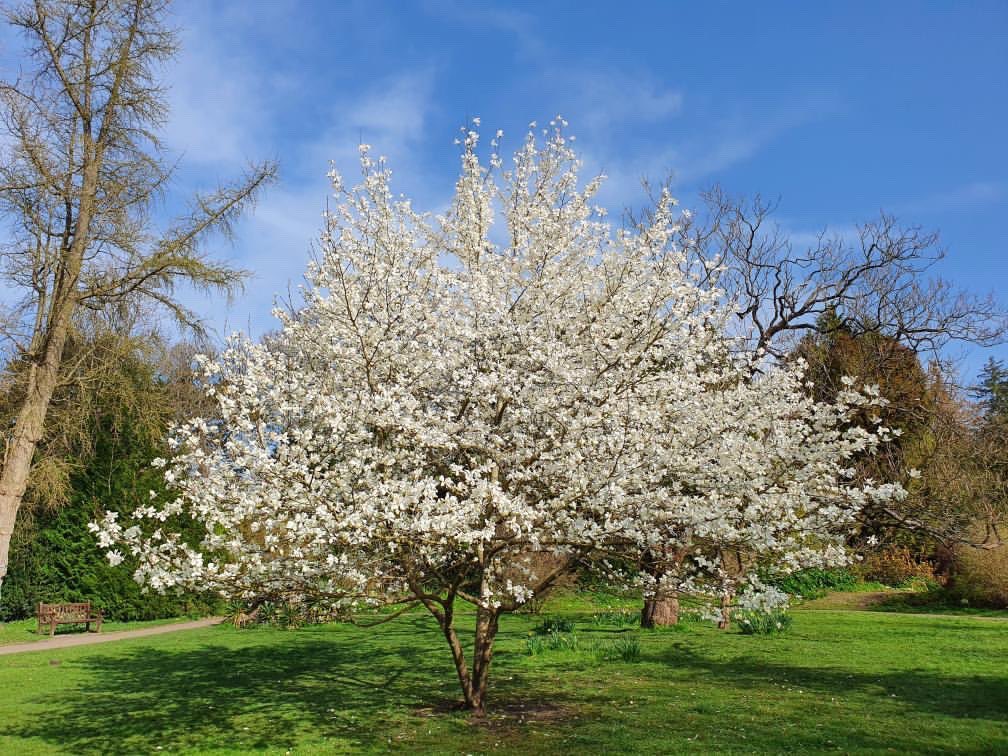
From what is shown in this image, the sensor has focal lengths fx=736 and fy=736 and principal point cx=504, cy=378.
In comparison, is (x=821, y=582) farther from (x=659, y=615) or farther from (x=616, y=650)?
(x=616, y=650)

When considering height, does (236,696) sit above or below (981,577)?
below

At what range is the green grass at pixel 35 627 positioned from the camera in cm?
1639

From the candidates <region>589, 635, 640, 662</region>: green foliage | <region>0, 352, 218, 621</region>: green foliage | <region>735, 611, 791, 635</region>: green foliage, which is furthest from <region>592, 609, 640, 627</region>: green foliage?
<region>0, 352, 218, 621</region>: green foliage

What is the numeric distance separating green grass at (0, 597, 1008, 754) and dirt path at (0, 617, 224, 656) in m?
1.23

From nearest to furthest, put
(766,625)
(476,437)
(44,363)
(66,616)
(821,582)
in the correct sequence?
1. (476,437)
2. (766,625)
3. (44,363)
4. (66,616)
5. (821,582)

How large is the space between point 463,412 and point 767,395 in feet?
13.9

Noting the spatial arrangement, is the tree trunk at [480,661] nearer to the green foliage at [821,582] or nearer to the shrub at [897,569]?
the green foliage at [821,582]

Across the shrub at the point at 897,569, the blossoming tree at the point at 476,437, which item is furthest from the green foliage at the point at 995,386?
the blossoming tree at the point at 476,437

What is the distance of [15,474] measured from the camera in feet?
45.7

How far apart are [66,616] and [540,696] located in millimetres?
13339

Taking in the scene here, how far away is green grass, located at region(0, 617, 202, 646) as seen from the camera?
645 inches

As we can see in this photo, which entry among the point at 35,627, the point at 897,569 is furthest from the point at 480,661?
the point at 897,569

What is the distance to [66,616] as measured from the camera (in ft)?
56.1

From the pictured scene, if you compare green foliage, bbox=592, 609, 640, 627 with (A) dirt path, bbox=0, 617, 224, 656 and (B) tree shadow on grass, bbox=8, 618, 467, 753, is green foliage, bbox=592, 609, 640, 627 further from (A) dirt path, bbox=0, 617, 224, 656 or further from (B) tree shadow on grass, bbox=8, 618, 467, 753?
(A) dirt path, bbox=0, 617, 224, 656
